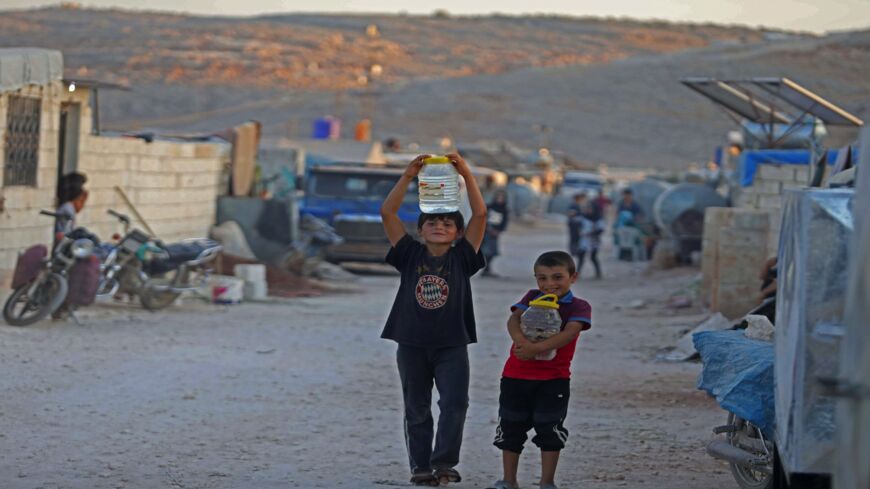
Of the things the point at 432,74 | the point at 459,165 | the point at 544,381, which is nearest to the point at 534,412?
the point at 544,381

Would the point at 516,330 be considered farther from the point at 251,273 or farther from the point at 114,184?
the point at 114,184

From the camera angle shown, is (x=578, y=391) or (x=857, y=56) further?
(x=857, y=56)

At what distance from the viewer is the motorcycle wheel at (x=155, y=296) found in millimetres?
14570

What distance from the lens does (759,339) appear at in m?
6.62

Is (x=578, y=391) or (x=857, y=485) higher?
(x=857, y=485)

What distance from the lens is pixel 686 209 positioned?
24.2 meters

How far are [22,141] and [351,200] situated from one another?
10.2 meters

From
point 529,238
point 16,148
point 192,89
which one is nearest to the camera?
point 16,148

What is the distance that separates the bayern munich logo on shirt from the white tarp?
8.09 m

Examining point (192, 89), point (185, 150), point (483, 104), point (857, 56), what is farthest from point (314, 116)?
point (185, 150)

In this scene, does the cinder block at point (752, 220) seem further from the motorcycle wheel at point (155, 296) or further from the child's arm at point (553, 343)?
the child's arm at point (553, 343)

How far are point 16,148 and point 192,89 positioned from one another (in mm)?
93661

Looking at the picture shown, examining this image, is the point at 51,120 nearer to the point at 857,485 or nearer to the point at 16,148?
the point at 16,148

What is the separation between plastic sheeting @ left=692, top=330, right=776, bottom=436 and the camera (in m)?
5.41
